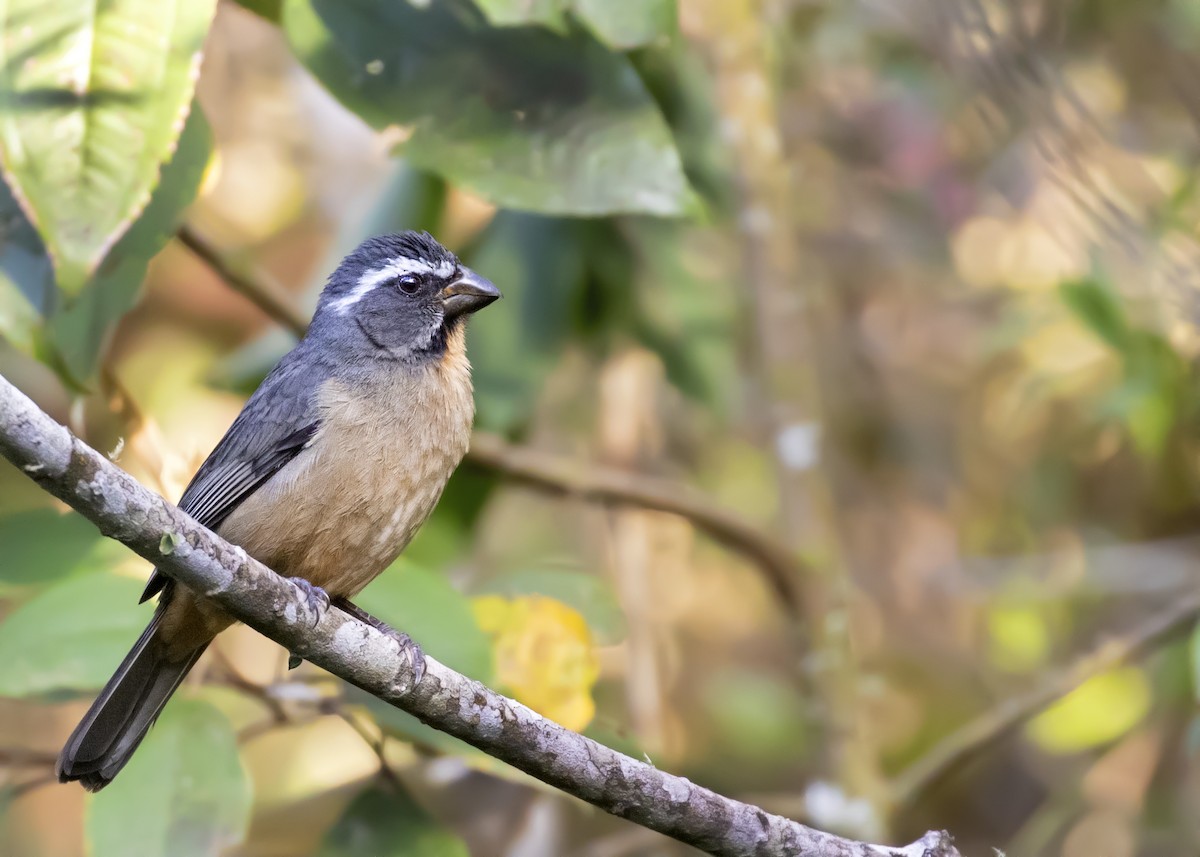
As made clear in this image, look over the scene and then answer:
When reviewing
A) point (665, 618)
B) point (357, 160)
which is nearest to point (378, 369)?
point (665, 618)

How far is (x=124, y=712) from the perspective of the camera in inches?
141

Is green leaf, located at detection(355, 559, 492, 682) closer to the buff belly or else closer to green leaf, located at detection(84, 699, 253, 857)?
the buff belly

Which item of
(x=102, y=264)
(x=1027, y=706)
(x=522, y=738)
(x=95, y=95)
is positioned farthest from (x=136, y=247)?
(x=1027, y=706)

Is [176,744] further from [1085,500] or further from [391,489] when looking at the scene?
[1085,500]

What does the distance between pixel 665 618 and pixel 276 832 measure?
2.14 meters

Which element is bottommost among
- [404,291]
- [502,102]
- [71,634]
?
[71,634]

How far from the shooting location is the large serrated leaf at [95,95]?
2.94 m

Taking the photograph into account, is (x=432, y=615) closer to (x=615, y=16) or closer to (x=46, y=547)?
(x=46, y=547)

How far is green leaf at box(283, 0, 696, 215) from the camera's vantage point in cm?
343

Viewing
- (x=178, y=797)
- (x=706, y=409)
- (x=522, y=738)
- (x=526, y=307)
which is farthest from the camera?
(x=706, y=409)

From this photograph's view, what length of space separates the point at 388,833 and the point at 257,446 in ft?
3.72

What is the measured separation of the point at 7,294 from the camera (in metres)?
3.15

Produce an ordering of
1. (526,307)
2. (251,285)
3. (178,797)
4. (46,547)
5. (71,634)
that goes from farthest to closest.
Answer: (526,307) < (251,285) < (46,547) < (71,634) < (178,797)

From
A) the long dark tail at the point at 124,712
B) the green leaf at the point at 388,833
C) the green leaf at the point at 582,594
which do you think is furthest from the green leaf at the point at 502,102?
the green leaf at the point at 388,833
